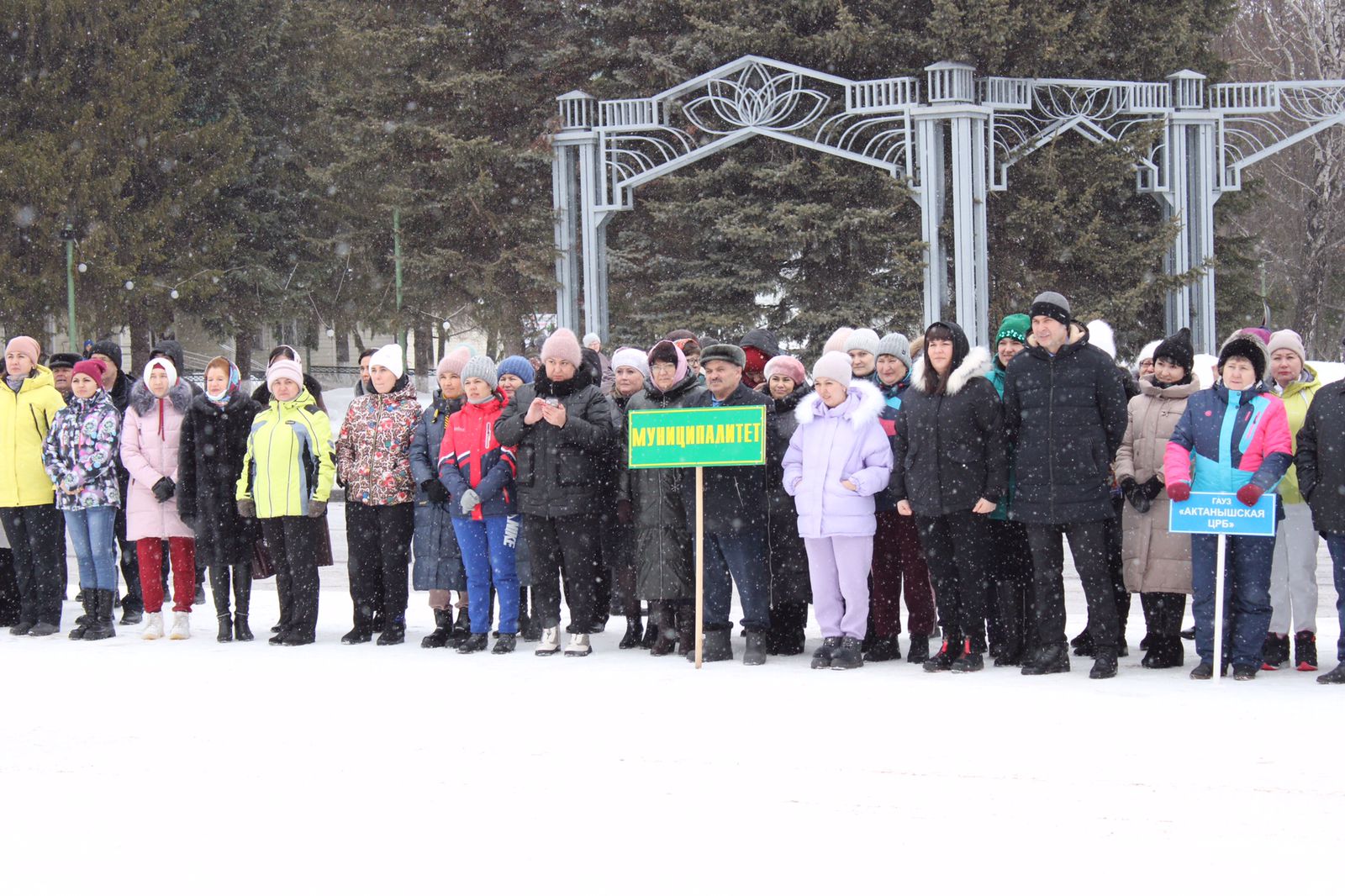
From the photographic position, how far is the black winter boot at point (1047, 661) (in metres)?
8.45

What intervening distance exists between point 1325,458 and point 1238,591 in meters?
0.80

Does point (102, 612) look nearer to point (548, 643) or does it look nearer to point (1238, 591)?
point (548, 643)

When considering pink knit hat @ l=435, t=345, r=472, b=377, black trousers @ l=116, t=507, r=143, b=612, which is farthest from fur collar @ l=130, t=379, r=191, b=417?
pink knit hat @ l=435, t=345, r=472, b=377

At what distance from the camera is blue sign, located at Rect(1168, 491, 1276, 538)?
7879 millimetres

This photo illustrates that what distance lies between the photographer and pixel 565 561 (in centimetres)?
936

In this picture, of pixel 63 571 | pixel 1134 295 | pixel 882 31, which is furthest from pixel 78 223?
pixel 63 571

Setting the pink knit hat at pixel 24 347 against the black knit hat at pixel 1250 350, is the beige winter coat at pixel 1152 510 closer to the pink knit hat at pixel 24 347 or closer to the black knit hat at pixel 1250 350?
the black knit hat at pixel 1250 350

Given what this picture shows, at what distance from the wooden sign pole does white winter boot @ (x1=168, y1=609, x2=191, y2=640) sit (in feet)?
12.1

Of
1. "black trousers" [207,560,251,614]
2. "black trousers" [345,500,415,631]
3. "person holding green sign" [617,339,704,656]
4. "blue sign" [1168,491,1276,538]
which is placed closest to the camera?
"blue sign" [1168,491,1276,538]

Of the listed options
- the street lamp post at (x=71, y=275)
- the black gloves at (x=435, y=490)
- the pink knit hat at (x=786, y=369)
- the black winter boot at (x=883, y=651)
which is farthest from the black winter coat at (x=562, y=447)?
the street lamp post at (x=71, y=275)

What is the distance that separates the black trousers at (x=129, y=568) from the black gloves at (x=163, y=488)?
135 cm

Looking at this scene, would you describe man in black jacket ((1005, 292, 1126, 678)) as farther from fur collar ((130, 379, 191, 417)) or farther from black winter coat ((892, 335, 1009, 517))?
fur collar ((130, 379, 191, 417))

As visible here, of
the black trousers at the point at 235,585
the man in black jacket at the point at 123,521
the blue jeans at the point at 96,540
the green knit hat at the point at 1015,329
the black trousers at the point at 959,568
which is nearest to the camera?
the black trousers at the point at 959,568

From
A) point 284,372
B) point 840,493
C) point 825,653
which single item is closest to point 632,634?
point 825,653
